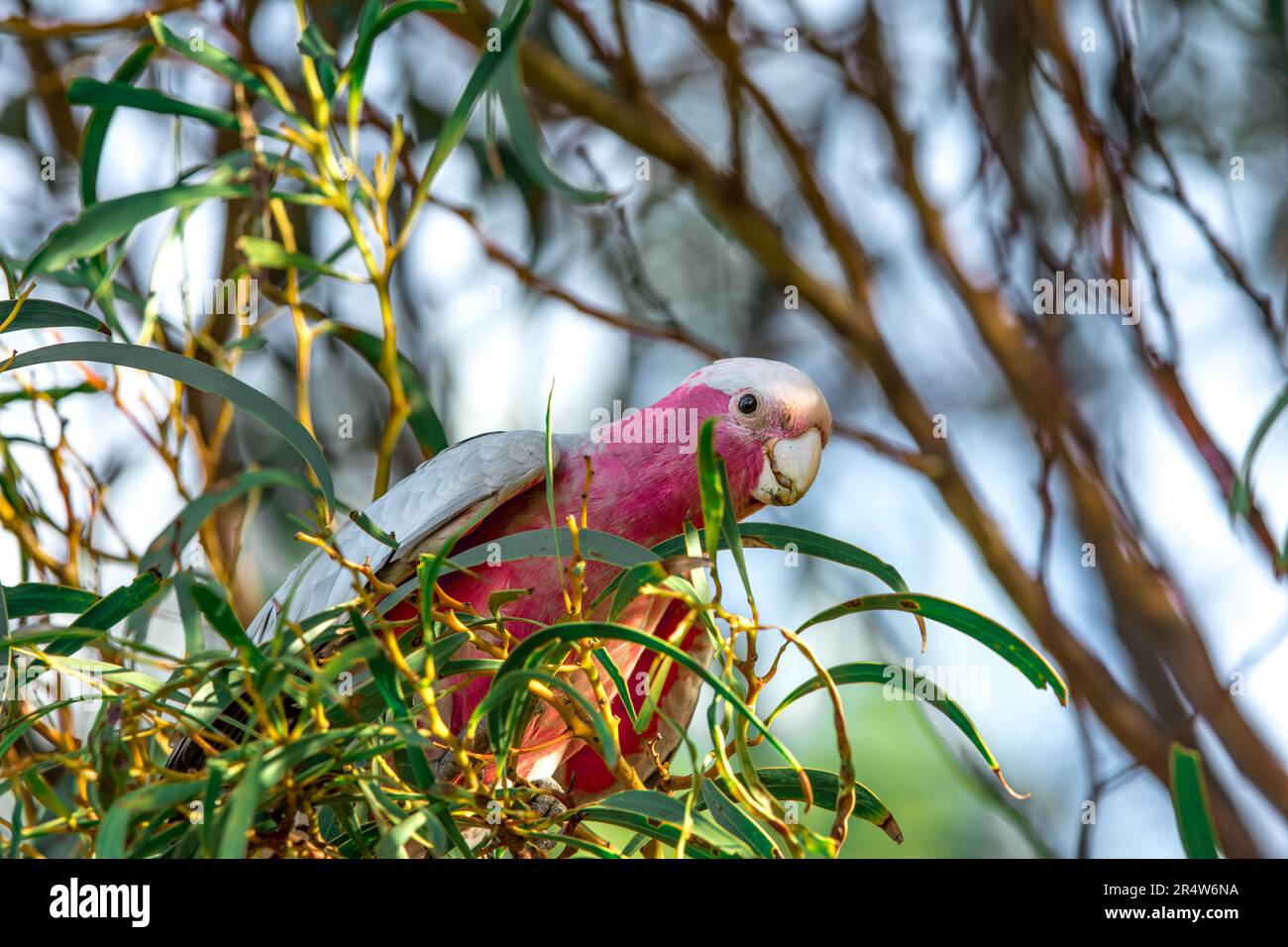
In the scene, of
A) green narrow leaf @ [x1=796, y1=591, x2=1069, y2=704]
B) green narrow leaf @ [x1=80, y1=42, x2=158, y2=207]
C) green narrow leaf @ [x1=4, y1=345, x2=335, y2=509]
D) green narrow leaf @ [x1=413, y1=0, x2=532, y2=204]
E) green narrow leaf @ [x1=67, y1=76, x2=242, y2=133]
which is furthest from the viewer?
green narrow leaf @ [x1=80, y1=42, x2=158, y2=207]

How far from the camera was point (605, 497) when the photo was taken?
1.83 meters

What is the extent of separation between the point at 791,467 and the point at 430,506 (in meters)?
0.54

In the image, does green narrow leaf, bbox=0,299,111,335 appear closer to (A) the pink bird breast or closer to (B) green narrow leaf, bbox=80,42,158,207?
(B) green narrow leaf, bbox=80,42,158,207

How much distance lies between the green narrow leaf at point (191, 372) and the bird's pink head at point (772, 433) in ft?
2.60

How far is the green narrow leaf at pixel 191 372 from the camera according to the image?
3.72 feet

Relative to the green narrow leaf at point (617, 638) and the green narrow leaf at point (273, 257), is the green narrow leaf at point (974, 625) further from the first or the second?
the green narrow leaf at point (273, 257)

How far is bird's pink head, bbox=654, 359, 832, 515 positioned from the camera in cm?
181

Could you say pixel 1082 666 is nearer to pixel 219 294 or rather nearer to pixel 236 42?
pixel 219 294

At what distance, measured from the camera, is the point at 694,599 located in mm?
951

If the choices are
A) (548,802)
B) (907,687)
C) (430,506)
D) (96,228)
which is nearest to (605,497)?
(430,506)

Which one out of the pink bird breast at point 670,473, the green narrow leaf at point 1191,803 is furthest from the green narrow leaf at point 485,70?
the green narrow leaf at point 1191,803

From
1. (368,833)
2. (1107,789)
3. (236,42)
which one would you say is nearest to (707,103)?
(236,42)

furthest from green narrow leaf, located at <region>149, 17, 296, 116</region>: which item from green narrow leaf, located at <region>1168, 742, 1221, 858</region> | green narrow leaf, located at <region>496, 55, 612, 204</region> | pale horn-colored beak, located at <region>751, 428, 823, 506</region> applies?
green narrow leaf, located at <region>1168, 742, 1221, 858</region>
